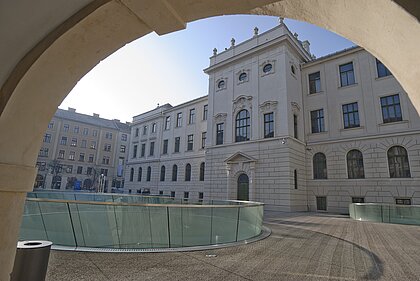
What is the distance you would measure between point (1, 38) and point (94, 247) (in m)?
6.60

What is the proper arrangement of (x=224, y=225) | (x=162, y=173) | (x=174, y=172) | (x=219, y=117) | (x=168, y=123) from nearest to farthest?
(x=224, y=225), (x=219, y=117), (x=174, y=172), (x=162, y=173), (x=168, y=123)

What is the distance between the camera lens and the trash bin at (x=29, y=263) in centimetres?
363

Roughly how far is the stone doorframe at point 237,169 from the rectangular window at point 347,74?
1098 cm

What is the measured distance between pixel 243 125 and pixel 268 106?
338 cm

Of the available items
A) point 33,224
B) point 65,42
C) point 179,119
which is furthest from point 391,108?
point 179,119

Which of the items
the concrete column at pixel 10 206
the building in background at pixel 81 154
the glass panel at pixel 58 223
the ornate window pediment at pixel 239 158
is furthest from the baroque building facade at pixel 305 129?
the building in background at pixel 81 154

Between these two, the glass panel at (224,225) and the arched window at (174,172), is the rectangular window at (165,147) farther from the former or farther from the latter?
the glass panel at (224,225)

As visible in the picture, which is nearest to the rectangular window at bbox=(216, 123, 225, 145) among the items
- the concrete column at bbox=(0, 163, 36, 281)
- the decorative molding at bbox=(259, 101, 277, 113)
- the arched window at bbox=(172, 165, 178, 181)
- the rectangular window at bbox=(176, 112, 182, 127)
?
the decorative molding at bbox=(259, 101, 277, 113)

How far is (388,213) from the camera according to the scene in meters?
14.6

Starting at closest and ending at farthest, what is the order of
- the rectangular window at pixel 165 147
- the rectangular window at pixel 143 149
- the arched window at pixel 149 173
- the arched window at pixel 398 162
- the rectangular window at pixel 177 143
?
the arched window at pixel 398 162
the rectangular window at pixel 177 143
the rectangular window at pixel 165 147
the arched window at pixel 149 173
the rectangular window at pixel 143 149

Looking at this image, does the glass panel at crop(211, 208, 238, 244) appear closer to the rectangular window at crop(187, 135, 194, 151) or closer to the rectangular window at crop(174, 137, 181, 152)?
the rectangular window at crop(187, 135, 194, 151)

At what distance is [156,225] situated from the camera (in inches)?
295

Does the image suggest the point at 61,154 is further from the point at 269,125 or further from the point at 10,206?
the point at 10,206

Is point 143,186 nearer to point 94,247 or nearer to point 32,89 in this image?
point 94,247
